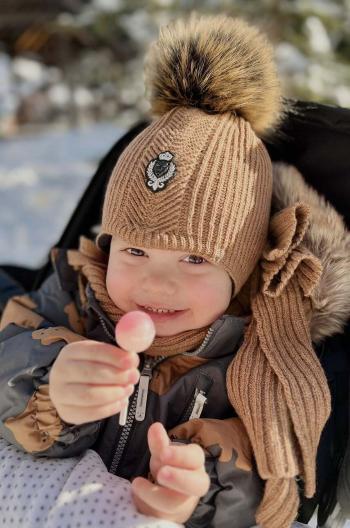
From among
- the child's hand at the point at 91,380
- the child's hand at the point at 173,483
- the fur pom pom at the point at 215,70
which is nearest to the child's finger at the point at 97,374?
the child's hand at the point at 91,380

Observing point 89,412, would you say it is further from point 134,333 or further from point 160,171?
point 160,171

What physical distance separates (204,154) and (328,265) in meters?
0.32

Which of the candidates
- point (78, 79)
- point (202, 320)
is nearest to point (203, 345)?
point (202, 320)

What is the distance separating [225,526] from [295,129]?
877 mm

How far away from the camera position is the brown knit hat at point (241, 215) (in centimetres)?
104

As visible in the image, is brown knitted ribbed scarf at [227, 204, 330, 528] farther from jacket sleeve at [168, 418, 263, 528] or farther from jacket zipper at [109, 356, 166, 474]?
jacket zipper at [109, 356, 166, 474]

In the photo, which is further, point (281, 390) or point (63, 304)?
point (63, 304)

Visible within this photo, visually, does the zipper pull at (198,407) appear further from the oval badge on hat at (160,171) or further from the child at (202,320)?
the oval badge on hat at (160,171)

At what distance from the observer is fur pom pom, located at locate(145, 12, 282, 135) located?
1.25 m

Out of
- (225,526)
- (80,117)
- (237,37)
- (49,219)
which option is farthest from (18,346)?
(80,117)

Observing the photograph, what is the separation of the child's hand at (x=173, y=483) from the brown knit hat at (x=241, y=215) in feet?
0.38

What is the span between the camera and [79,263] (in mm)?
1365

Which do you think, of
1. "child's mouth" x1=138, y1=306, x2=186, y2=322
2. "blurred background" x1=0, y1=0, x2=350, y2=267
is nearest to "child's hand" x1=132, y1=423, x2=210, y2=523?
"child's mouth" x1=138, y1=306, x2=186, y2=322

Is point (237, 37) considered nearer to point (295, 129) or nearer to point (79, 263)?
point (295, 129)
